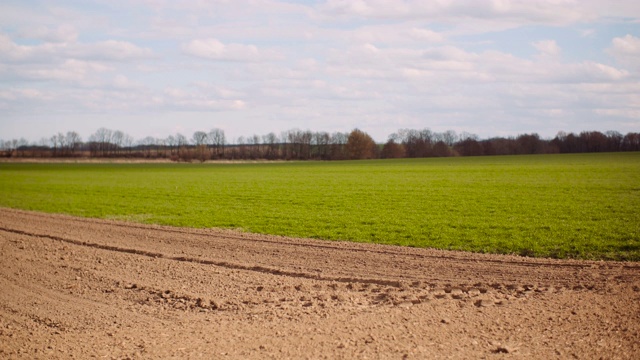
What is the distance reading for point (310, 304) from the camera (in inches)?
399

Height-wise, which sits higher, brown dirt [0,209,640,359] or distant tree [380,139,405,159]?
distant tree [380,139,405,159]

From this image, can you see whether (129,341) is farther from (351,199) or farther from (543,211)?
(351,199)

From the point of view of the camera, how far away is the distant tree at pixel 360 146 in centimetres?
13050

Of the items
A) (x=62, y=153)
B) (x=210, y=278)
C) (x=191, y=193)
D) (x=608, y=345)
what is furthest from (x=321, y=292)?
(x=62, y=153)

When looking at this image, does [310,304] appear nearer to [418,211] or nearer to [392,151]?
[418,211]

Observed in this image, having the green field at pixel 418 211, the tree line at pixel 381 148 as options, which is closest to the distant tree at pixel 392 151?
the tree line at pixel 381 148

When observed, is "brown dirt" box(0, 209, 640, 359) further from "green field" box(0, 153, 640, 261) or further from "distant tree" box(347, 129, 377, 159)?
"distant tree" box(347, 129, 377, 159)

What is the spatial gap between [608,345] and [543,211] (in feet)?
51.5

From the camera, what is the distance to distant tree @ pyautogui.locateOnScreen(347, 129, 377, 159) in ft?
428

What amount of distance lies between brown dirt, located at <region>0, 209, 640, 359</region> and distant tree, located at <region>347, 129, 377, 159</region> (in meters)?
115

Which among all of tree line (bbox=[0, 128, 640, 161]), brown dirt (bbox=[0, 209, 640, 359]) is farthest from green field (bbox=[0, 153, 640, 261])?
tree line (bbox=[0, 128, 640, 161])

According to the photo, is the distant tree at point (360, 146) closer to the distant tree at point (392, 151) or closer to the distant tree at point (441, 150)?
the distant tree at point (392, 151)

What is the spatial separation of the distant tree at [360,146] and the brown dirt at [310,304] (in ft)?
378

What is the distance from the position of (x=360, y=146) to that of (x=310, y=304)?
398ft
